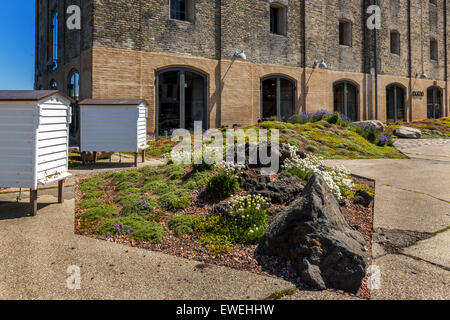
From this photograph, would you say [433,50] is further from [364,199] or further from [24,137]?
[24,137]

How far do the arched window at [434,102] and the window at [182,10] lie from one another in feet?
69.0

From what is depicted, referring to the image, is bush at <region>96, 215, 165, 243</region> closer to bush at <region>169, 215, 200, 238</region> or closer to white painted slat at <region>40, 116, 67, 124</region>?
bush at <region>169, 215, 200, 238</region>

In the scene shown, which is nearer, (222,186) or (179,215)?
(179,215)

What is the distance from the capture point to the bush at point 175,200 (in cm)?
511

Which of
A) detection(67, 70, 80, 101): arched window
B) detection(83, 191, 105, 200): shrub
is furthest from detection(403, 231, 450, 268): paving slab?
detection(67, 70, 80, 101): arched window

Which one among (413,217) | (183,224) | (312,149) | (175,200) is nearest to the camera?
(183,224)

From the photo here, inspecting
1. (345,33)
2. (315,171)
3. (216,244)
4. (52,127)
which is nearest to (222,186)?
(216,244)

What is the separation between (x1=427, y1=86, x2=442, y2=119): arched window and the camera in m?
27.3

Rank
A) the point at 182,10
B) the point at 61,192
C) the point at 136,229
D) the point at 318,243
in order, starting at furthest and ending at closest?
the point at 182,10 < the point at 61,192 < the point at 136,229 < the point at 318,243

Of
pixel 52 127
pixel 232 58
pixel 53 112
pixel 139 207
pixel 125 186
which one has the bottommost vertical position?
pixel 139 207

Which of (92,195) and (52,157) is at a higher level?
(52,157)

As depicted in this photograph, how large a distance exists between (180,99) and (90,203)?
34.6ft

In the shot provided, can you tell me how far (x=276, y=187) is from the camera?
209 inches

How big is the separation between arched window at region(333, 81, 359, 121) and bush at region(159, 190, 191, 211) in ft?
58.6
